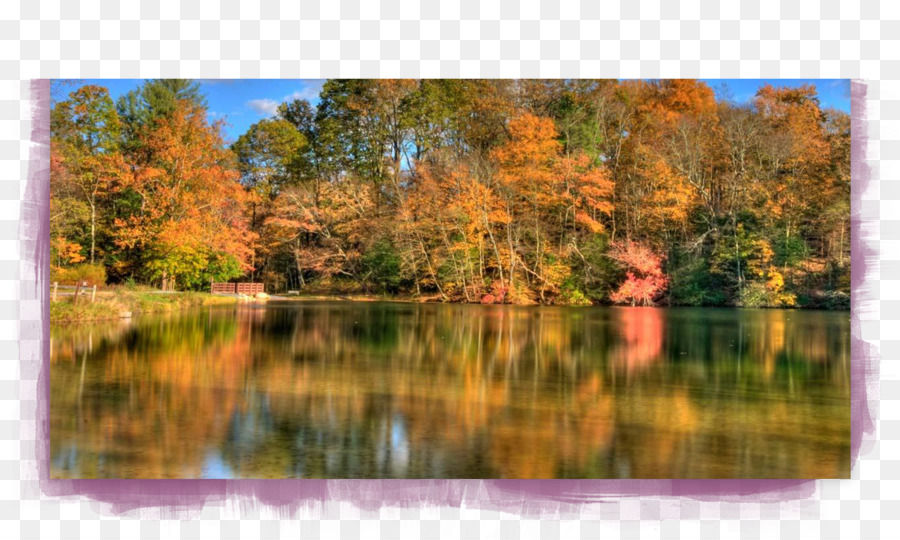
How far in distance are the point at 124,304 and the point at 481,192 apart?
25.1 feet

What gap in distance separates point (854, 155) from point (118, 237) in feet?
37.0

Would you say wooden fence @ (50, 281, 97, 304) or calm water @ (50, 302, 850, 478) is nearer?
calm water @ (50, 302, 850, 478)

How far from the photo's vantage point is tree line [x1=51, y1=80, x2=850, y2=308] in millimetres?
10727

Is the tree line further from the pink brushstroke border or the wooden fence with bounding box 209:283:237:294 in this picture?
the pink brushstroke border

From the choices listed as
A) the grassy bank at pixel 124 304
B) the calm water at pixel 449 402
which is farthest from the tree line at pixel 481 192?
the calm water at pixel 449 402

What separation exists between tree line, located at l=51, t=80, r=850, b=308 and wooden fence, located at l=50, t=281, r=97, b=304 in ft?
0.87

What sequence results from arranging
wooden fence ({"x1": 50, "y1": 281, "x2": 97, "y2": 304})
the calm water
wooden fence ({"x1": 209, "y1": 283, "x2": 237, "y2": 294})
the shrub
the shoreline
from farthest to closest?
wooden fence ({"x1": 209, "y1": 283, "x2": 237, "y2": 294}), the shoreline, wooden fence ({"x1": 50, "y1": 281, "x2": 97, "y2": 304}), the shrub, the calm water

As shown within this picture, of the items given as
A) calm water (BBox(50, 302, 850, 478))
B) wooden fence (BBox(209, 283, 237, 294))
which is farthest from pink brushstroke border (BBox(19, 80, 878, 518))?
wooden fence (BBox(209, 283, 237, 294))

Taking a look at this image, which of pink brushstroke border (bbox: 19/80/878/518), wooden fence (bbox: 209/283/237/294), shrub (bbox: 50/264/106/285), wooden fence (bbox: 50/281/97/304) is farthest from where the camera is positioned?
wooden fence (bbox: 209/283/237/294)

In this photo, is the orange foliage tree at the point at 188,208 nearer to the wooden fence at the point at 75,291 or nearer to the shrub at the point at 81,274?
the shrub at the point at 81,274

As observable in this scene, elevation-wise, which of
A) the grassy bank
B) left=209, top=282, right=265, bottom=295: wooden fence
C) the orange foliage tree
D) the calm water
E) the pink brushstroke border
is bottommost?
the pink brushstroke border

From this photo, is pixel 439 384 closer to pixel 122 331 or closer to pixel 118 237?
pixel 122 331

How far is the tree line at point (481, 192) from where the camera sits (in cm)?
1073

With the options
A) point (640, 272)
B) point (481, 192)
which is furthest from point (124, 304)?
point (640, 272)
